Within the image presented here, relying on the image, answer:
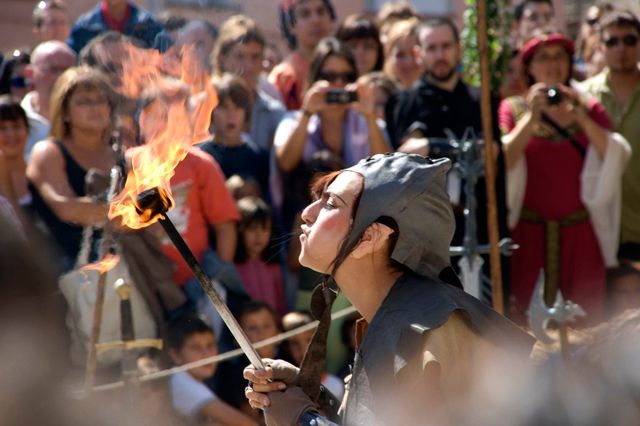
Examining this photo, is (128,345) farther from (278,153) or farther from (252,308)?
(278,153)

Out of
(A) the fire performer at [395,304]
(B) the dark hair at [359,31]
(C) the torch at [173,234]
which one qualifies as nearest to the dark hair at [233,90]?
(B) the dark hair at [359,31]

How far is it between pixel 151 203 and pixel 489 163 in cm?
274

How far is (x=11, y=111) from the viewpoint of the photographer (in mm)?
5930

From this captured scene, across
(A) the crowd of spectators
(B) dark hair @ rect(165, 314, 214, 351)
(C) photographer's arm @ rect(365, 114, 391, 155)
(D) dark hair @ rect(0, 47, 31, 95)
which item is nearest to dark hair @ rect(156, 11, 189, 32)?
(A) the crowd of spectators

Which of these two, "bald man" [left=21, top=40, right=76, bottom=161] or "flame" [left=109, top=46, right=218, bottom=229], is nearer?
"flame" [left=109, top=46, right=218, bottom=229]

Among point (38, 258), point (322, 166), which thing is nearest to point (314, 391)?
point (38, 258)

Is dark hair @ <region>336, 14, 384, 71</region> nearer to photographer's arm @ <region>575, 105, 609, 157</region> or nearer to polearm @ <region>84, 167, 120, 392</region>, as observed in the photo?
photographer's arm @ <region>575, 105, 609, 157</region>

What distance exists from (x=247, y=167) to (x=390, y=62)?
1569mm

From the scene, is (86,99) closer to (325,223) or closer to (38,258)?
(38,258)

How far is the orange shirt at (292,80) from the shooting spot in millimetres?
7027

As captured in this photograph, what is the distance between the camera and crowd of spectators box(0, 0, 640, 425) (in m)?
5.67

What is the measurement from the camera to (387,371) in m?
3.12

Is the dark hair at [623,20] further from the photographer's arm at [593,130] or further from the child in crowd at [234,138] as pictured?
the child in crowd at [234,138]

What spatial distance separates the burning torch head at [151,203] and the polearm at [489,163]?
8.10 ft
